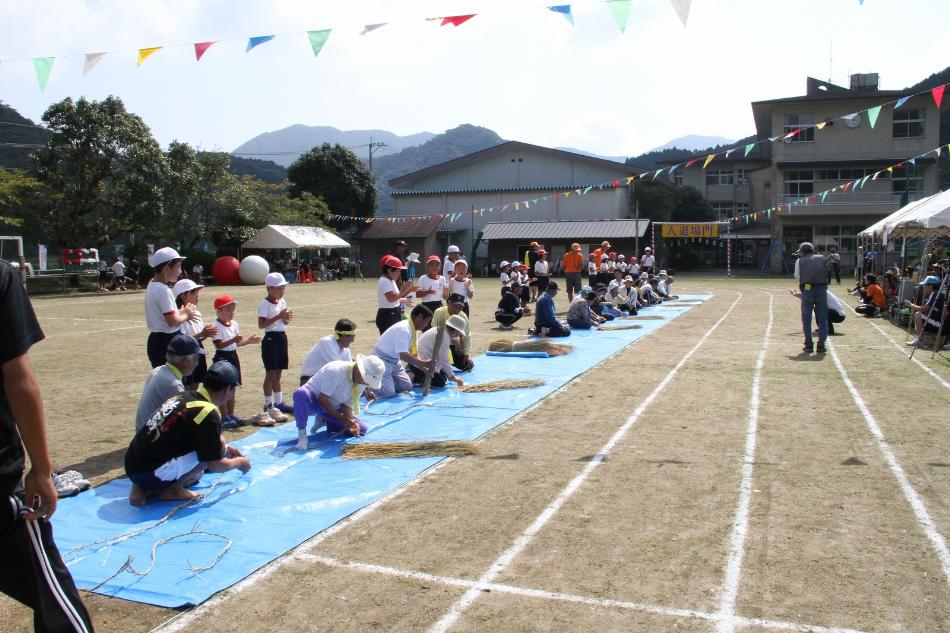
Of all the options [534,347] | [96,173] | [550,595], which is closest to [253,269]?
[96,173]

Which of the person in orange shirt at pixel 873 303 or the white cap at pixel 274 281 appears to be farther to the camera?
the person in orange shirt at pixel 873 303

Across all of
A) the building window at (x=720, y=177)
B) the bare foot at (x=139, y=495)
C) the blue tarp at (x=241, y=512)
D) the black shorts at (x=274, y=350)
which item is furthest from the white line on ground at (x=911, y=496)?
the building window at (x=720, y=177)

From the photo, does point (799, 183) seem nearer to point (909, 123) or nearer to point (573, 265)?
Result: point (909, 123)

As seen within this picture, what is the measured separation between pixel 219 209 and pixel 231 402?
32.3 metres

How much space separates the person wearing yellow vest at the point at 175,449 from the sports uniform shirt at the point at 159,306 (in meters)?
1.33

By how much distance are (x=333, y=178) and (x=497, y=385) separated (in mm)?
44398

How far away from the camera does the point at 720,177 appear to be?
53438mm

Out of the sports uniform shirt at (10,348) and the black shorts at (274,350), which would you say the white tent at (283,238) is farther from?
the sports uniform shirt at (10,348)

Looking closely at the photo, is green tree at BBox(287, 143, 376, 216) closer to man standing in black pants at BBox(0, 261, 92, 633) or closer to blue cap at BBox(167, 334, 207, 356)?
blue cap at BBox(167, 334, 207, 356)

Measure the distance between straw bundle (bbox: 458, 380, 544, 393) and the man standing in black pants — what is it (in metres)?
6.55

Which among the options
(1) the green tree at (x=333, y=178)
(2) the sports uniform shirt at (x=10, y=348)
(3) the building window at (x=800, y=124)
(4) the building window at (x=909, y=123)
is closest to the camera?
(2) the sports uniform shirt at (x=10, y=348)

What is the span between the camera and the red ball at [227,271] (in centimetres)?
3584

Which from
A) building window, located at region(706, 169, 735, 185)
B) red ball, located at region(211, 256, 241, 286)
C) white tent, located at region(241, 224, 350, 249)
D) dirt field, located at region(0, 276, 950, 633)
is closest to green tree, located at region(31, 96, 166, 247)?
red ball, located at region(211, 256, 241, 286)

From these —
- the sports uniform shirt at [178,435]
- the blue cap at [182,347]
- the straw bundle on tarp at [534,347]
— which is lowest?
the straw bundle on tarp at [534,347]
